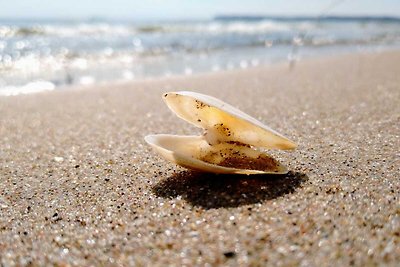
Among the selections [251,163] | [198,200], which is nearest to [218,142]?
[251,163]

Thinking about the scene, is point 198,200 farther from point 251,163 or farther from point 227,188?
point 251,163

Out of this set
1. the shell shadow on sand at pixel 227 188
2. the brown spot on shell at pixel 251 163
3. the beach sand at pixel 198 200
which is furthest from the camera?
the brown spot on shell at pixel 251 163

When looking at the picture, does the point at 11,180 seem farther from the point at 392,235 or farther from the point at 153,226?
the point at 392,235

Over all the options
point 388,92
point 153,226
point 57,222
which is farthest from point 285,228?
point 388,92

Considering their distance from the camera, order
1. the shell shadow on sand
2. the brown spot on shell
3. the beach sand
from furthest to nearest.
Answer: the brown spot on shell < the shell shadow on sand < the beach sand

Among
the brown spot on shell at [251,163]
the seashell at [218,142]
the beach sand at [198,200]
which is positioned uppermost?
the seashell at [218,142]

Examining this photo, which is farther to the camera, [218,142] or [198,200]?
[218,142]
